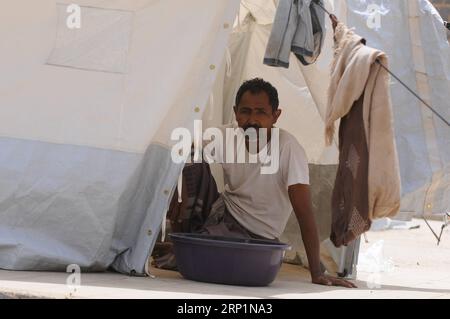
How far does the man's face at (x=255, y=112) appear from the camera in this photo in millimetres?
5719

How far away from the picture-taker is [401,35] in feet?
20.2

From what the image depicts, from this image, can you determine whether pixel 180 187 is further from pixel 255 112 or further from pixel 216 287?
pixel 216 287

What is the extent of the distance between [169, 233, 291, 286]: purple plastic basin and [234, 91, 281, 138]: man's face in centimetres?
80

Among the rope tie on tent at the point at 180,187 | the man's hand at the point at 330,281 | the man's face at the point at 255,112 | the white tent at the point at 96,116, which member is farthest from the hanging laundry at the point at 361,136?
the rope tie on tent at the point at 180,187

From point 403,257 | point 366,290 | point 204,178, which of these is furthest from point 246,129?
point 403,257

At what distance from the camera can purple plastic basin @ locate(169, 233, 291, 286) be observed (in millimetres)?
5066

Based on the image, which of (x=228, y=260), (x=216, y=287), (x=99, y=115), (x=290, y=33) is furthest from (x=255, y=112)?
(x=216, y=287)

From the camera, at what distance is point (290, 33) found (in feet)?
17.4

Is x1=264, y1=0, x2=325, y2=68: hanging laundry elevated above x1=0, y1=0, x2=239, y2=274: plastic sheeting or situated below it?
above

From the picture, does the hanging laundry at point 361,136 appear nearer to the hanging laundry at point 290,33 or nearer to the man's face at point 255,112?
the hanging laundry at point 290,33

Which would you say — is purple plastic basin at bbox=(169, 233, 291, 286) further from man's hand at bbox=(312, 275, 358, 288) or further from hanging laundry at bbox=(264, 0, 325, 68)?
hanging laundry at bbox=(264, 0, 325, 68)

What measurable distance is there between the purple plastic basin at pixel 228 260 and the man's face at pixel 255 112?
80cm

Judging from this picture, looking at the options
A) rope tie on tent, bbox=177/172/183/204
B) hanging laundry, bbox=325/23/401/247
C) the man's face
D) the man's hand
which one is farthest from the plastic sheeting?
the man's hand

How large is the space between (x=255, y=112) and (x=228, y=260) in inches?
41.5
